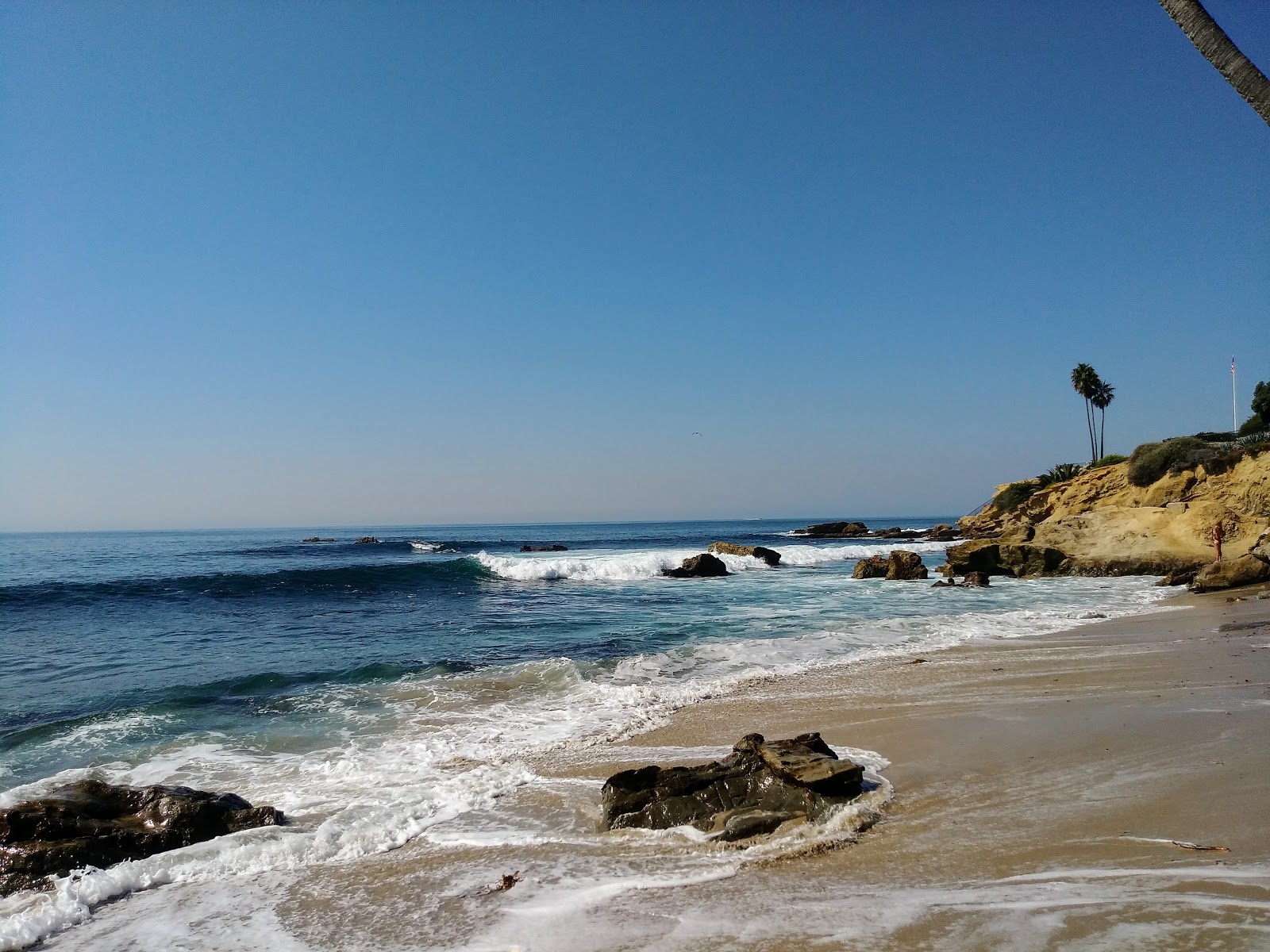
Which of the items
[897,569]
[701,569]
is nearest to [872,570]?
[897,569]

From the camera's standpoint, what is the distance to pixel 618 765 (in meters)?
6.74

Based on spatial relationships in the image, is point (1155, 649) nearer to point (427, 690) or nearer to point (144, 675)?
point (427, 690)

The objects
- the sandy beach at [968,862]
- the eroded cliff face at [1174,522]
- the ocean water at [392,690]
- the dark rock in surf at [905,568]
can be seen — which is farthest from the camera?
the dark rock in surf at [905,568]

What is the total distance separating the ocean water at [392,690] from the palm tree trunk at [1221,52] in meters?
5.23

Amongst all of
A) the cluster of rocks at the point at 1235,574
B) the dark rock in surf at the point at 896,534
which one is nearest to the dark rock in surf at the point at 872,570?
the cluster of rocks at the point at 1235,574

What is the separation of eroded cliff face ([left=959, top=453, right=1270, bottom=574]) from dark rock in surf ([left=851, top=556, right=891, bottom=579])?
472 cm

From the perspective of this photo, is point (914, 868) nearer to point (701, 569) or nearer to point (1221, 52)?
point (1221, 52)

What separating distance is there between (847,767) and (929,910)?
1.60m

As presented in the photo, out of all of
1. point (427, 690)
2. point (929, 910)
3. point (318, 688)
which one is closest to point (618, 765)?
point (929, 910)

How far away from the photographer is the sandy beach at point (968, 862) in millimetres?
3455

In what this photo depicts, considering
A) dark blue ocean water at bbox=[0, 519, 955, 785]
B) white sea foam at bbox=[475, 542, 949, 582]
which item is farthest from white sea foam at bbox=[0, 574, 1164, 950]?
white sea foam at bbox=[475, 542, 949, 582]

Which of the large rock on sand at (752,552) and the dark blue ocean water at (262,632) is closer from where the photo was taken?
the dark blue ocean water at (262,632)

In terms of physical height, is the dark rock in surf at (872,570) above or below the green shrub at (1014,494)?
below

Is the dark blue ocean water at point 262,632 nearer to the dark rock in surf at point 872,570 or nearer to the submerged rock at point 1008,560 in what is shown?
the dark rock in surf at point 872,570
